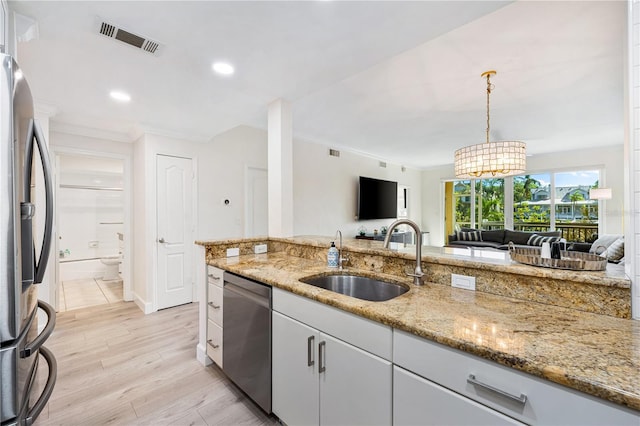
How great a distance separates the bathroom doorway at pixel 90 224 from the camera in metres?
5.16

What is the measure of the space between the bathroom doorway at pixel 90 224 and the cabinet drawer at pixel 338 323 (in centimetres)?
426

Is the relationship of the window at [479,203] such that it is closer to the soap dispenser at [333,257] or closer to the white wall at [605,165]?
the white wall at [605,165]

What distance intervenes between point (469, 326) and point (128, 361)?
108 inches

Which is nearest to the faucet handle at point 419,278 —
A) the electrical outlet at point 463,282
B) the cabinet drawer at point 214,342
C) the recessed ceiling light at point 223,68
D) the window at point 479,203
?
the electrical outlet at point 463,282

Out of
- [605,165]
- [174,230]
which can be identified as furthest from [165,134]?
[605,165]

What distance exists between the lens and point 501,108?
354 cm

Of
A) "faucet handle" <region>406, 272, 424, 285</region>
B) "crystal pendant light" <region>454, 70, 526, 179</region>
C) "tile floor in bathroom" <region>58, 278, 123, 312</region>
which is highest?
"crystal pendant light" <region>454, 70, 526, 179</region>

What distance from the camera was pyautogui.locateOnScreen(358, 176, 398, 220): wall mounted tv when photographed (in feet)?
19.5

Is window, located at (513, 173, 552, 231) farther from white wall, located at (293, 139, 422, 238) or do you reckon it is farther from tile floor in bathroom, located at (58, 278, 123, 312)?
tile floor in bathroom, located at (58, 278, 123, 312)

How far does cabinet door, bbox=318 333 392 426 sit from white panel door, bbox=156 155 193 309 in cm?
308

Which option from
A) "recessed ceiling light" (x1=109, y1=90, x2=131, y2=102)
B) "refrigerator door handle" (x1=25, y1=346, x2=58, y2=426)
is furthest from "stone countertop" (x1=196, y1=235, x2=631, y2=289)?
"recessed ceiling light" (x1=109, y1=90, x2=131, y2=102)

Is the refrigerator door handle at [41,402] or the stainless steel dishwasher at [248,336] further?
the stainless steel dishwasher at [248,336]

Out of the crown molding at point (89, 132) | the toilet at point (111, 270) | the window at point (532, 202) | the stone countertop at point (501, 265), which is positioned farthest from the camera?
the window at point (532, 202)

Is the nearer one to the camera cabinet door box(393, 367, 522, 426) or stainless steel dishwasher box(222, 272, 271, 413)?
cabinet door box(393, 367, 522, 426)
